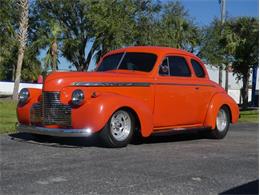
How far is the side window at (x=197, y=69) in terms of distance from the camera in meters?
11.8

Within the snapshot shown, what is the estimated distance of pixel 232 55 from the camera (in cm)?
3259

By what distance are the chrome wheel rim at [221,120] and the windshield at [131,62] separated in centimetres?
219

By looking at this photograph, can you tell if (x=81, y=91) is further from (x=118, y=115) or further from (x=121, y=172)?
(x=121, y=172)

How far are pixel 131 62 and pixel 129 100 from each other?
1.42m

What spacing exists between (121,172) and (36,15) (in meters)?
36.0

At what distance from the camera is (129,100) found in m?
9.71

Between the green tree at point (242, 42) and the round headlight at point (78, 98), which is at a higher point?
the green tree at point (242, 42)

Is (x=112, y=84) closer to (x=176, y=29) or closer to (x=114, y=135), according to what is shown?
(x=114, y=135)

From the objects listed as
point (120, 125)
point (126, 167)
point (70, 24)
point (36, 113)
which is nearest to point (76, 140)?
point (36, 113)

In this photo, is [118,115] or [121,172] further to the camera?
[118,115]

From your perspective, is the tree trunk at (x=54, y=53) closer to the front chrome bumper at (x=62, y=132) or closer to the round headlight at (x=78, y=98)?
the front chrome bumper at (x=62, y=132)

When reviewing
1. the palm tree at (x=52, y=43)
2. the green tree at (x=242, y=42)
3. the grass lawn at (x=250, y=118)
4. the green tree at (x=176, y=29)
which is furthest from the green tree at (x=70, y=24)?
the grass lawn at (x=250, y=118)

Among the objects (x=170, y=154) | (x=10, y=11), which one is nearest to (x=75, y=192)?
(x=170, y=154)

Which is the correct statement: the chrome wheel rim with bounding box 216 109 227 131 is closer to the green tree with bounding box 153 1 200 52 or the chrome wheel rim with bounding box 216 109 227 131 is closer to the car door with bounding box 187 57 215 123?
the car door with bounding box 187 57 215 123
